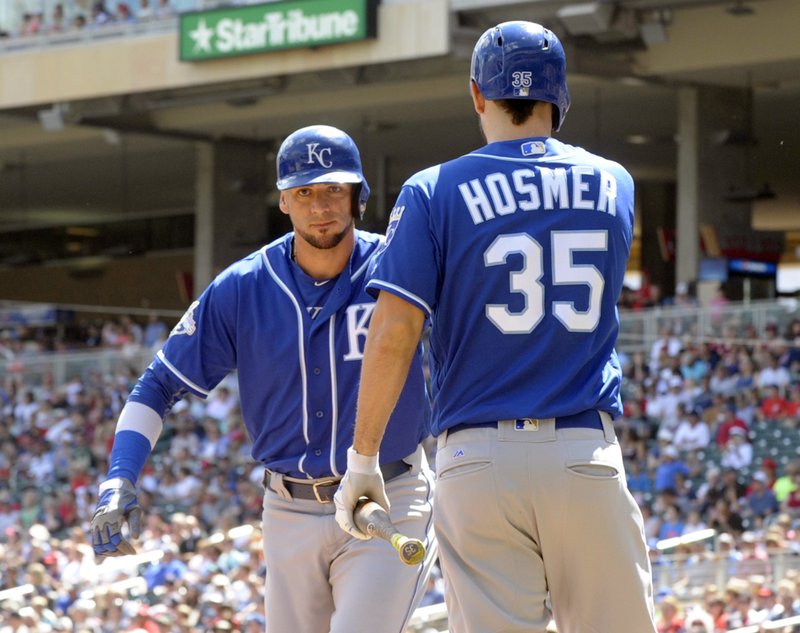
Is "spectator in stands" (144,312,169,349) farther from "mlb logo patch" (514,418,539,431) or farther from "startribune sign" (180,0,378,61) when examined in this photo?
"mlb logo patch" (514,418,539,431)

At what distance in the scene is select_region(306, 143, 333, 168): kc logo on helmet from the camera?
4707 millimetres

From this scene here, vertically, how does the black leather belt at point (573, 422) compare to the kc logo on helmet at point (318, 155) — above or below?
below

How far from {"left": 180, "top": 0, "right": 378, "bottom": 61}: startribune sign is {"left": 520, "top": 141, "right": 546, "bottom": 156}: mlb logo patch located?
19207 mm

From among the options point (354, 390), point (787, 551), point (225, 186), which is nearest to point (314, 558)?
point (354, 390)

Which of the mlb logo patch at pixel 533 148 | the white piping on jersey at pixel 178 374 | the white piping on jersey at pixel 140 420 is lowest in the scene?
the white piping on jersey at pixel 140 420

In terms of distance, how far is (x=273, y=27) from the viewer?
925 inches

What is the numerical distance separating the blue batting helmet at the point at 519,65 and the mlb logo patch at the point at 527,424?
2.56 feet

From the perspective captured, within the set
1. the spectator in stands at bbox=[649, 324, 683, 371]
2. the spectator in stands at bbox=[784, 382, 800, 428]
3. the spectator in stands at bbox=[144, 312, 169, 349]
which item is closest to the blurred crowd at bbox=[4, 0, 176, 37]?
the spectator in stands at bbox=[144, 312, 169, 349]

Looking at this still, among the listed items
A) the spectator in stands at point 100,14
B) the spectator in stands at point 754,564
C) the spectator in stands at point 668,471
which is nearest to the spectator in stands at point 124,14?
the spectator in stands at point 100,14

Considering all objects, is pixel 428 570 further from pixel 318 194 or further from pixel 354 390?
pixel 318 194

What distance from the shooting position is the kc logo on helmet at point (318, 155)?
15.4 feet

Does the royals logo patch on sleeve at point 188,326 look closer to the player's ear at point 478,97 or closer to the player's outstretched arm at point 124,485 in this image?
the player's outstretched arm at point 124,485

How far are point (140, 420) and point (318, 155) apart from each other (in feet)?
3.21

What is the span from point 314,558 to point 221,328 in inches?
30.6
